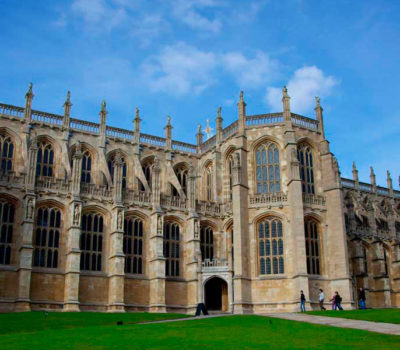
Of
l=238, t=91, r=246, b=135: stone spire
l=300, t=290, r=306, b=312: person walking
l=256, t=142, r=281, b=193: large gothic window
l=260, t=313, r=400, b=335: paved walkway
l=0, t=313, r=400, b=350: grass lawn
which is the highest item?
l=238, t=91, r=246, b=135: stone spire

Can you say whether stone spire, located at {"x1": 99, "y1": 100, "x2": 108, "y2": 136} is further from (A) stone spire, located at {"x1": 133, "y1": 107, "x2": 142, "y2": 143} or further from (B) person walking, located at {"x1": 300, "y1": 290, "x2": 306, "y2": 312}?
(B) person walking, located at {"x1": 300, "y1": 290, "x2": 306, "y2": 312}

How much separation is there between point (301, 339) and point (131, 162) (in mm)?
33419

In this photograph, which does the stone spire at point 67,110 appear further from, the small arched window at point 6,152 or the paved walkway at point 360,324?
the paved walkway at point 360,324

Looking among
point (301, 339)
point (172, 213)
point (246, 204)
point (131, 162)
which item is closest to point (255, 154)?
point (246, 204)

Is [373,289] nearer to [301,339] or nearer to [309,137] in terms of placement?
[309,137]

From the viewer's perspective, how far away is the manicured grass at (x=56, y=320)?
27.9 meters

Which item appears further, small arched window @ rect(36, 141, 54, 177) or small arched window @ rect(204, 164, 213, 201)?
small arched window @ rect(204, 164, 213, 201)

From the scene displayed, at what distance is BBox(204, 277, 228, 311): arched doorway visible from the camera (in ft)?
148

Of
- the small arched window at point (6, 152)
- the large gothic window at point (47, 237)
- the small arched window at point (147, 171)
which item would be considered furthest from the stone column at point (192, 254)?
the small arched window at point (6, 152)

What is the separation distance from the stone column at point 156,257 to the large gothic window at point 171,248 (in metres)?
1.75

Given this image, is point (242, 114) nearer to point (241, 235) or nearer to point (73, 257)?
point (241, 235)

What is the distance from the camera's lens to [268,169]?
45906 millimetres

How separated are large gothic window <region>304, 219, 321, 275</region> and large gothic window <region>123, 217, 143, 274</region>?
45.2 feet

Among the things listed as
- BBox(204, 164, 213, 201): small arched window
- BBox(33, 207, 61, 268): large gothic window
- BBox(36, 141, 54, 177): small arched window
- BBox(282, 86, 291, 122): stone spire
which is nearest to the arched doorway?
BBox(204, 164, 213, 201): small arched window
